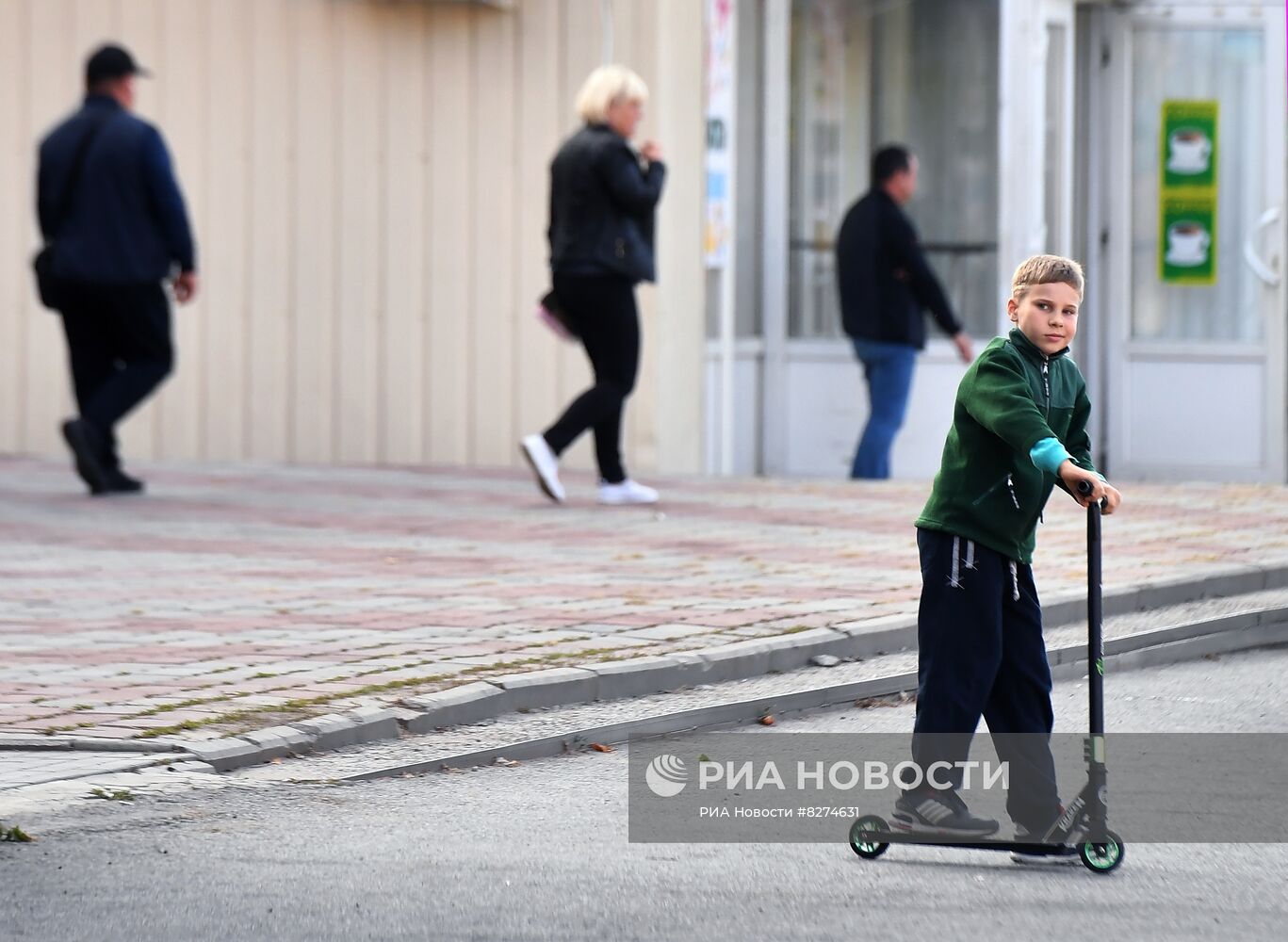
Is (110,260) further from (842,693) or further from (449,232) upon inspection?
(842,693)

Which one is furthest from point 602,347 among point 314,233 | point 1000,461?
point 1000,461

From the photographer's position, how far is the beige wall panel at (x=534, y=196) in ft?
43.4

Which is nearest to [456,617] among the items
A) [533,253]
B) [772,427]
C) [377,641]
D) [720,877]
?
[377,641]

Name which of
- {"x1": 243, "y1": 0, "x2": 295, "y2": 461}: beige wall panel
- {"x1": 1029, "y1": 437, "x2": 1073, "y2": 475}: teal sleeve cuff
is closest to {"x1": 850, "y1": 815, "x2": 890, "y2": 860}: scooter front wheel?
{"x1": 1029, "y1": 437, "x2": 1073, "y2": 475}: teal sleeve cuff

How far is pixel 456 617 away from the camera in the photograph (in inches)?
294

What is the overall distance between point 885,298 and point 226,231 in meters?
3.95

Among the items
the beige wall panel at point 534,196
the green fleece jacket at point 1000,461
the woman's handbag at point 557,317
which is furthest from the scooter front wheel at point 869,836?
the beige wall panel at point 534,196

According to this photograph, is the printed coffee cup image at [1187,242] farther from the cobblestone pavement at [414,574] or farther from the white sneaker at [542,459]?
the white sneaker at [542,459]

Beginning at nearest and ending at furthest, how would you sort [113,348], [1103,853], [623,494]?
[1103,853] < [623,494] < [113,348]

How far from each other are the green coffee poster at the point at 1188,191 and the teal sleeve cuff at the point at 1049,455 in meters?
9.96

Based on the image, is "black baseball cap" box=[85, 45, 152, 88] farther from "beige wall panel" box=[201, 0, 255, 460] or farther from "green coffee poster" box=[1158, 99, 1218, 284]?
"green coffee poster" box=[1158, 99, 1218, 284]

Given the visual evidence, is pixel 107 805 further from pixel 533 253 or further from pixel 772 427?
pixel 772 427

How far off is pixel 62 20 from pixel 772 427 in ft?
16.5

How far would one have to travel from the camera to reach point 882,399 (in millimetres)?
12805
